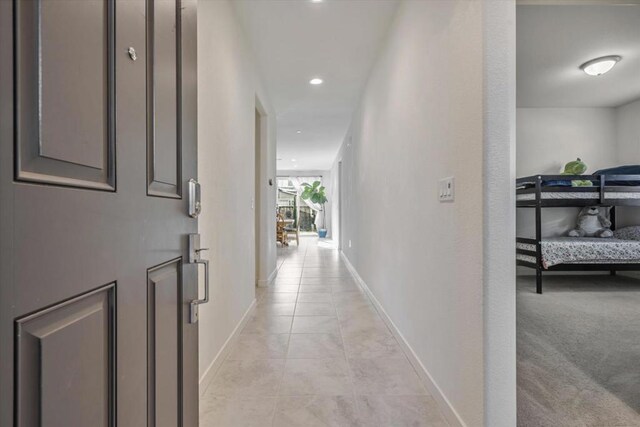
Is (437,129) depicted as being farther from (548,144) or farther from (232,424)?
(548,144)

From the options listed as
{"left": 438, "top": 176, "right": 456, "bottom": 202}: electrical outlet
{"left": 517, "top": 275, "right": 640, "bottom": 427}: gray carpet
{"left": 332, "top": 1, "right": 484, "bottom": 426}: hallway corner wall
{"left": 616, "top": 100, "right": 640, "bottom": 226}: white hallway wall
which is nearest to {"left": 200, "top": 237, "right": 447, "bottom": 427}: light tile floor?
{"left": 332, "top": 1, "right": 484, "bottom": 426}: hallway corner wall

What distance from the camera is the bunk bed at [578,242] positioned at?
3.80 meters

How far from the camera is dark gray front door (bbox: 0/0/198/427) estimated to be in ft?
1.35

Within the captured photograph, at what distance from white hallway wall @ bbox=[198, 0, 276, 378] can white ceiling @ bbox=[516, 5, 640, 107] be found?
2.41 meters

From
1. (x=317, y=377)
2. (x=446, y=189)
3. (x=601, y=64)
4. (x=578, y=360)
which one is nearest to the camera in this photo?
(x=446, y=189)

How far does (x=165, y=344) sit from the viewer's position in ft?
2.65

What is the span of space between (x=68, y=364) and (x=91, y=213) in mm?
245

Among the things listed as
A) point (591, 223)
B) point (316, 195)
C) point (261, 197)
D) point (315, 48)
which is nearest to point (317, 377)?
point (261, 197)

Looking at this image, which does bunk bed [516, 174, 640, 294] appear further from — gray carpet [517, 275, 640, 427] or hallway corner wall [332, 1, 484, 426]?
hallway corner wall [332, 1, 484, 426]

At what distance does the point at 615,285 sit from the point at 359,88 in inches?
164

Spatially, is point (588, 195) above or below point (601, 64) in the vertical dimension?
below

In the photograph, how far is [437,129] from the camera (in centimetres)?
162

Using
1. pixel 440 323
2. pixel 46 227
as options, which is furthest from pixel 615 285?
pixel 46 227

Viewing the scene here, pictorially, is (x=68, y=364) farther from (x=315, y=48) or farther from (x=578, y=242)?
(x=578, y=242)
